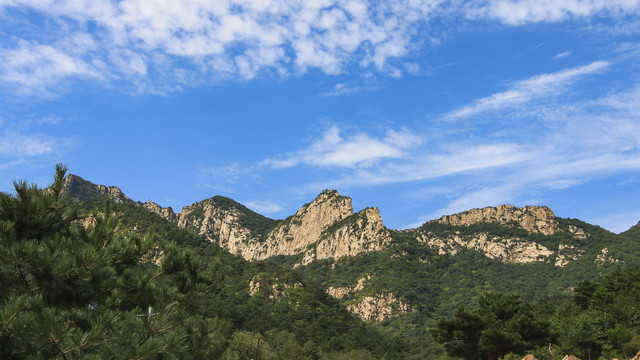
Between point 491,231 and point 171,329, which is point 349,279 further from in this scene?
point 171,329

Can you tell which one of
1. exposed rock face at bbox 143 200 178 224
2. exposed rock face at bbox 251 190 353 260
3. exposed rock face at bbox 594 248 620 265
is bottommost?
exposed rock face at bbox 594 248 620 265

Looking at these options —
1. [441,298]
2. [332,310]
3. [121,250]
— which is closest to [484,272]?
[441,298]

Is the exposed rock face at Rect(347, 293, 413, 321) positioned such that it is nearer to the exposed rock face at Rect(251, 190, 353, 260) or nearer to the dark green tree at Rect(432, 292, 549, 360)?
the exposed rock face at Rect(251, 190, 353, 260)

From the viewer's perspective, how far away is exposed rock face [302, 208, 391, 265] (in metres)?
132

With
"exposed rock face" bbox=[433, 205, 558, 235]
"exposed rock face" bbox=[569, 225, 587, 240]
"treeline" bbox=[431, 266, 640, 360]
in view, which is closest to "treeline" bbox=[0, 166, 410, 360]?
"treeline" bbox=[431, 266, 640, 360]

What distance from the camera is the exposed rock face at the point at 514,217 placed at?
147 meters

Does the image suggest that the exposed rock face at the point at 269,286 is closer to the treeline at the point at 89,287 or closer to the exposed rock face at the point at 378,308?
the exposed rock face at the point at 378,308

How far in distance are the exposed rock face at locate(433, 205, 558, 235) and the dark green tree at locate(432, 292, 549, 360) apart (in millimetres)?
135535

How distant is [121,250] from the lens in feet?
23.6

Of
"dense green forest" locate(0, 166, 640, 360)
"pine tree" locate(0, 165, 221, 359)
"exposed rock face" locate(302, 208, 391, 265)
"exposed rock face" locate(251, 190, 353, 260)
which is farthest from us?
"exposed rock face" locate(251, 190, 353, 260)

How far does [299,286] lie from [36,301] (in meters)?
76.3

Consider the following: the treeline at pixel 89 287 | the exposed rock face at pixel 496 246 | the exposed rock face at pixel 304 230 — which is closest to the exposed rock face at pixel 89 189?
the exposed rock face at pixel 304 230

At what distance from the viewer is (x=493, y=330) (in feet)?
70.5

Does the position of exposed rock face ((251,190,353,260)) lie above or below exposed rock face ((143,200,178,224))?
below
